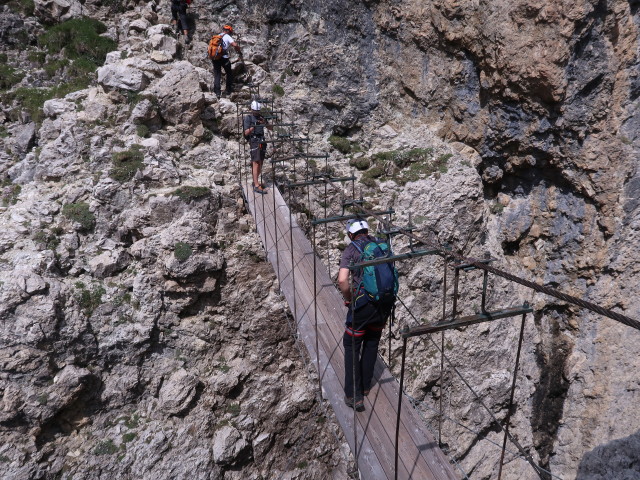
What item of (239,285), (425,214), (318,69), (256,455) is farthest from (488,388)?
(318,69)

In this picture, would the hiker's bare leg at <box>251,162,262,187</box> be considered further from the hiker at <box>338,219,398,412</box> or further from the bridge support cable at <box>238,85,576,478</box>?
the hiker at <box>338,219,398,412</box>

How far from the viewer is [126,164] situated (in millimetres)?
7699

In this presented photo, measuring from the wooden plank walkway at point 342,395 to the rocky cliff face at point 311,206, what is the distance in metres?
1.42

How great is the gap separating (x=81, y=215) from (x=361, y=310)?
5.61 meters

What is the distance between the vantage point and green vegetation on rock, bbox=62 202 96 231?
23.1 ft

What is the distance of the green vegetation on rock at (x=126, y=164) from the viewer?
754 centimetres

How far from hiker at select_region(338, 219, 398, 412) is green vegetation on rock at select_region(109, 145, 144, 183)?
5.24m

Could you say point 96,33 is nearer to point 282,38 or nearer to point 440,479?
point 282,38

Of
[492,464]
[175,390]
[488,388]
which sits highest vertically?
[175,390]

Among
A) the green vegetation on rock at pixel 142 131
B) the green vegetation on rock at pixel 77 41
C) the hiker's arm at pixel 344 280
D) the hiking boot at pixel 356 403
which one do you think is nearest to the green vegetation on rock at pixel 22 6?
the green vegetation on rock at pixel 77 41

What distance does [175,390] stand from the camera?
6.50 metres

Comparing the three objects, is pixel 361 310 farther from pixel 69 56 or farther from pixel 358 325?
pixel 69 56

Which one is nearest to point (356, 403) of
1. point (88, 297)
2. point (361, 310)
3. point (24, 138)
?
point (361, 310)

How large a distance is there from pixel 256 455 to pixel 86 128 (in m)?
6.79
